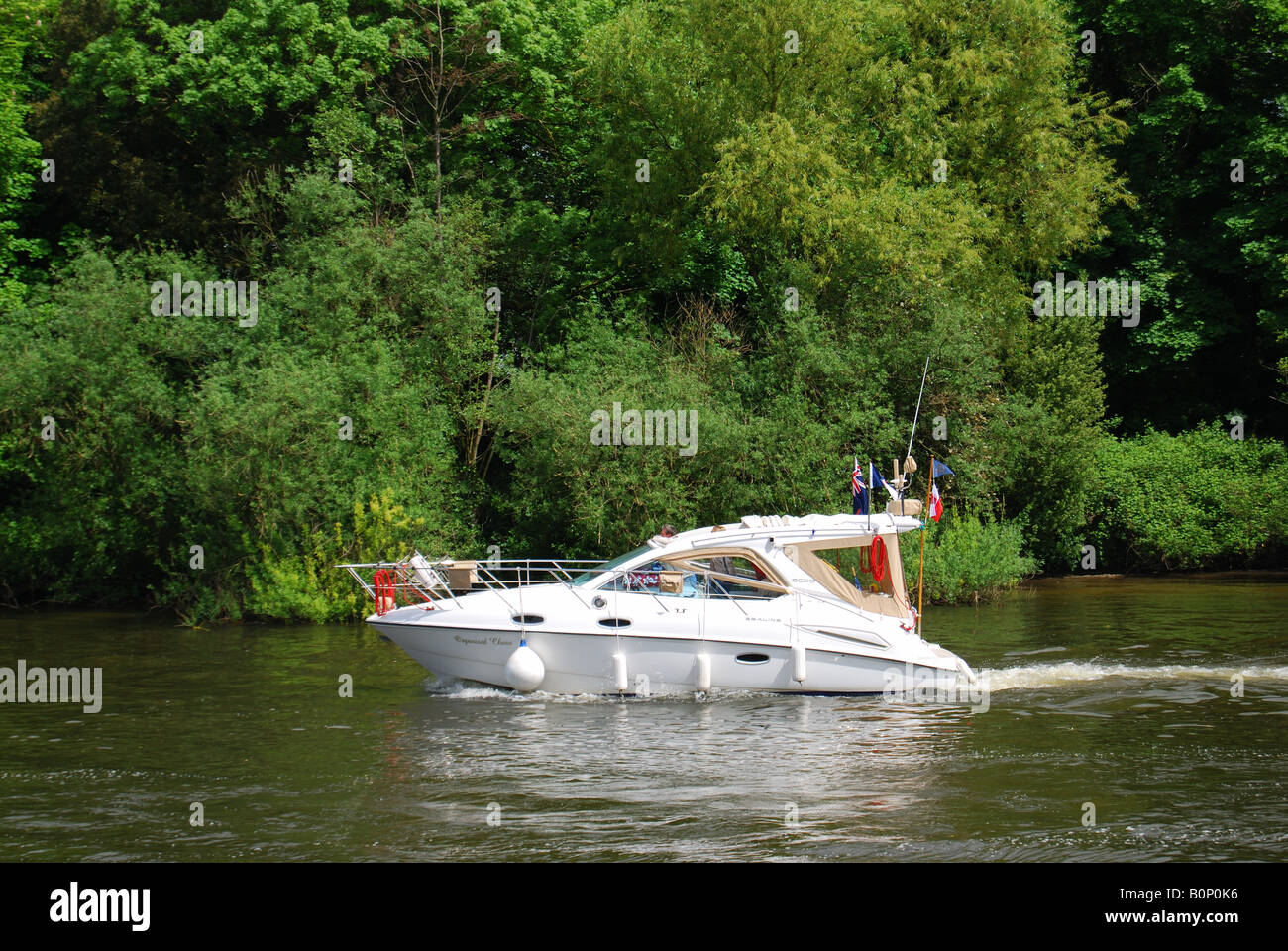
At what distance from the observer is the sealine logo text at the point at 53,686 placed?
1950cm

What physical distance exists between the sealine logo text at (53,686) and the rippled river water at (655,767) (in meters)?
0.30

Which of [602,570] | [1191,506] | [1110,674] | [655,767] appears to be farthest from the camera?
[1191,506]

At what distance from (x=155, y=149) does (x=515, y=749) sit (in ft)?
97.4

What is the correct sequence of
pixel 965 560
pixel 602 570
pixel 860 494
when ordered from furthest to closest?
pixel 965 560, pixel 860 494, pixel 602 570

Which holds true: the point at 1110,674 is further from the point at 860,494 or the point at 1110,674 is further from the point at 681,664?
the point at 681,664

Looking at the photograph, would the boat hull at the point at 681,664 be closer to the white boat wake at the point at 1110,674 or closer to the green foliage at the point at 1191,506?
the white boat wake at the point at 1110,674

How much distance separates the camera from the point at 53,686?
20609mm

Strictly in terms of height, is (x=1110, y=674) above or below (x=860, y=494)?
below

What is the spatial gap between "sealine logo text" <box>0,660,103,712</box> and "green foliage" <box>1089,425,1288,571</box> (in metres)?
27.5

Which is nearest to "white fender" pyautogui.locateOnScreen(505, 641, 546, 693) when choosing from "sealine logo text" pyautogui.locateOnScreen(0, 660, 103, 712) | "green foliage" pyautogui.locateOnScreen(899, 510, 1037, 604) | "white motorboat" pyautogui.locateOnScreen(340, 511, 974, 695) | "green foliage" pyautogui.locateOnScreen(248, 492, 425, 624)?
"white motorboat" pyautogui.locateOnScreen(340, 511, 974, 695)

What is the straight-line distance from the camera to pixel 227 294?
3384cm

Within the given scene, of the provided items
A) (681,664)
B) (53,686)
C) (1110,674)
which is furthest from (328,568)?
(1110,674)
